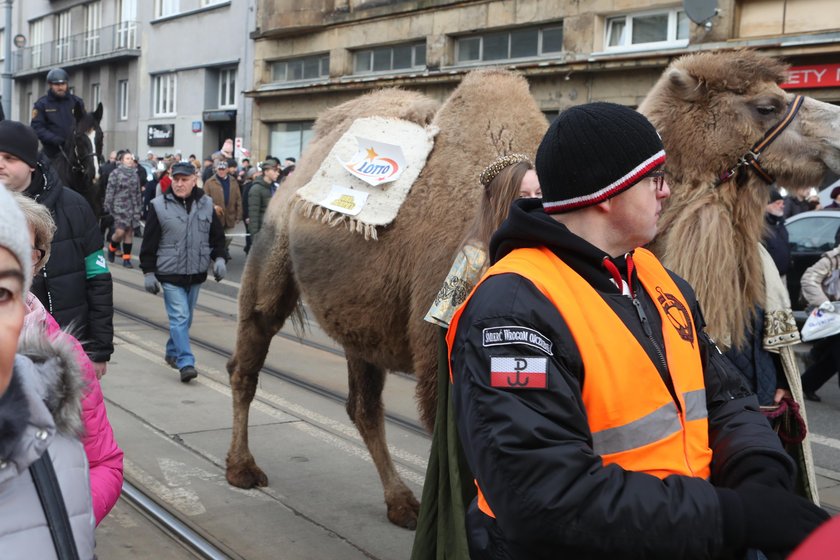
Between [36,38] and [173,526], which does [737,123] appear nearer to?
[173,526]

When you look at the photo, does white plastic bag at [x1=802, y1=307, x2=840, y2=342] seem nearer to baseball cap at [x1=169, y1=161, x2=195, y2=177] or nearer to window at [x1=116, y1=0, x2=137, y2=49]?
baseball cap at [x1=169, y1=161, x2=195, y2=177]

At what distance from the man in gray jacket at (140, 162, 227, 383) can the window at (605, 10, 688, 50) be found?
13128 mm

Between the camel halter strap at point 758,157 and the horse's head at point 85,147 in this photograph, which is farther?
the horse's head at point 85,147

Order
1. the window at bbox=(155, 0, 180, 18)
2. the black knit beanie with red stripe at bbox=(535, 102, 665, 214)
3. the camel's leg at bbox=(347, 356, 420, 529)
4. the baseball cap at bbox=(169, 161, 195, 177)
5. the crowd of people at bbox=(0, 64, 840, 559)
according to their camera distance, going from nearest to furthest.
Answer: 1. the crowd of people at bbox=(0, 64, 840, 559)
2. the black knit beanie with red stripe at bbox=(535, 102, 665, 214)
3. the camel's leg at bbox=(347, 356, 420, 529)
4. the baseball cap at bbox=(169, 161, 195, 177)
5. the window at bbox=(155, 0, 180, 18)

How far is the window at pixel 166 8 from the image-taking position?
122 ft

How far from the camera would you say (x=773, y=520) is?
1.84 metres

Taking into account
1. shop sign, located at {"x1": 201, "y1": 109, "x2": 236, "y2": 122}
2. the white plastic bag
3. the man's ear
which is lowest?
the white plastic bag

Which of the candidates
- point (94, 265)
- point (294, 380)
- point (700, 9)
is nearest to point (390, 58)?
point (700, 9)

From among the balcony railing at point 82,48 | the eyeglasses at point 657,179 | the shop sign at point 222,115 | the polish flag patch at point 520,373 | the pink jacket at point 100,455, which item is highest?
the balcony railing at point 82,48

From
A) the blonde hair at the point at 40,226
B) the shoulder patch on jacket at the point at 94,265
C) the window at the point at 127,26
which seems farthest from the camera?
the window at the point at 127,26

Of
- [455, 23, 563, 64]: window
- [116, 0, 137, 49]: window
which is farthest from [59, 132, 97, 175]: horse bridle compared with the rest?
[116, 0, 137, 49]: window

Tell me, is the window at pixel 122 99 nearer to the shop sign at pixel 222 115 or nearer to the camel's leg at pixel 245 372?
the shop sign at pixel 222 115

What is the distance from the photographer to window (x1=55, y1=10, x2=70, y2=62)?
46406mm

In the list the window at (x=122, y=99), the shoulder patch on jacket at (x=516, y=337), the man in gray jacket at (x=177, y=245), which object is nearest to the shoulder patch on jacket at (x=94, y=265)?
the shoulder patch on jacket at (x=516, y=337)
